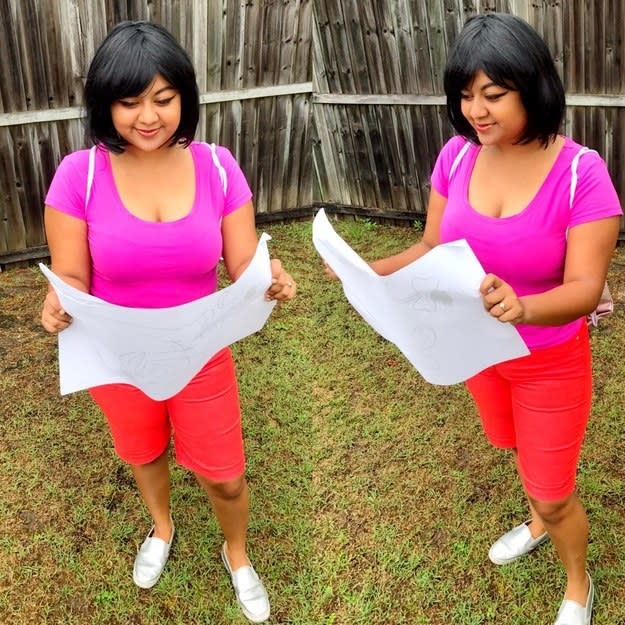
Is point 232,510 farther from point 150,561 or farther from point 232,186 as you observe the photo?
point 232,186

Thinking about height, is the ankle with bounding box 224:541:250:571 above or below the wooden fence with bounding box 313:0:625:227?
below

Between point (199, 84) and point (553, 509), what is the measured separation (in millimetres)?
3563

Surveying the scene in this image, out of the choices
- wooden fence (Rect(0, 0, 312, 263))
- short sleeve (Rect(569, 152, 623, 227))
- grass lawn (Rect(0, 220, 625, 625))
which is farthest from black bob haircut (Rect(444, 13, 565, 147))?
wooden fence (Rect(0, 0, 312, 263))

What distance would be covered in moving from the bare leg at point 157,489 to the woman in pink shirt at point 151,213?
28cm

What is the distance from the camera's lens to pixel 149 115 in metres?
1.66

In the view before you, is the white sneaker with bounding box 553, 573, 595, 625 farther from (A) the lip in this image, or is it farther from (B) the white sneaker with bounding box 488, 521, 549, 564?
(A) the lip

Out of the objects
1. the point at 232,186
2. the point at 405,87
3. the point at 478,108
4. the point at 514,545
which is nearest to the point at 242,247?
the point at 232,186

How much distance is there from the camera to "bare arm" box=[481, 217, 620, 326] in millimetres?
1522

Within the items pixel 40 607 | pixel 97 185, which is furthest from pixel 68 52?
pixel 40 607

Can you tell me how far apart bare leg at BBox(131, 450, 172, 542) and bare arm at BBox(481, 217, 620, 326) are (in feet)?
4.21

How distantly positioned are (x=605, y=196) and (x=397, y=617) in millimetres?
1511

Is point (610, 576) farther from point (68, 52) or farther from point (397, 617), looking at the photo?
point (68, 52)

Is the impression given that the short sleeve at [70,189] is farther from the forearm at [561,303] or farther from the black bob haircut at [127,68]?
the forearm at [561,303]

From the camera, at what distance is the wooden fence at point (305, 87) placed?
4.02m
